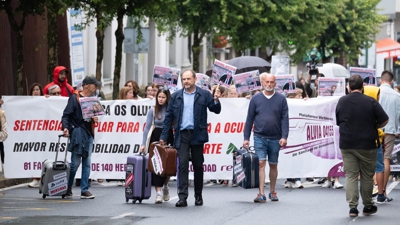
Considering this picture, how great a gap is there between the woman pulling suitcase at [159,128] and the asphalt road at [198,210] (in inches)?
8.4

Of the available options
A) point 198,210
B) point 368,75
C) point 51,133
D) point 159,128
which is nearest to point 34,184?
point 51,133

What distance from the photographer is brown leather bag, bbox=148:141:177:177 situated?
14828mm

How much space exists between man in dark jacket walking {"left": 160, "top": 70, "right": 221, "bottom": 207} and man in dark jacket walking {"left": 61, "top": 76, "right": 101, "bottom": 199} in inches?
64.3

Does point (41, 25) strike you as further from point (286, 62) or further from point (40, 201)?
point (40, 201)

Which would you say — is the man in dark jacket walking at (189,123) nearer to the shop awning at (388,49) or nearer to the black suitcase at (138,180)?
the black suitcase at (138,180)

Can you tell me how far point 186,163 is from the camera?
49.4 feet

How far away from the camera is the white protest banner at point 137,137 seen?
18984 millimetres

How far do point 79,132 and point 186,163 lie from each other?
6.55 ft

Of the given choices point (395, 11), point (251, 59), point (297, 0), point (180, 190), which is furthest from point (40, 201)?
point (395, 11)

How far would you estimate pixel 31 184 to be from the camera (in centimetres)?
1905

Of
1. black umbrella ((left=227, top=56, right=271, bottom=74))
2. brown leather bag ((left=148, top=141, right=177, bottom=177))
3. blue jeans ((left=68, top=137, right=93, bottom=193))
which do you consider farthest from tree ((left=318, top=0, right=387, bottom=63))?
brown leather bag ((left=148, top=141, right=177, bottom=177))

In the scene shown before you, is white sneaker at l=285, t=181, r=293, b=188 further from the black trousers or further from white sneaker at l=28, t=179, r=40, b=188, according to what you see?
white sneaker at l=28, t=179, r=40, b=188

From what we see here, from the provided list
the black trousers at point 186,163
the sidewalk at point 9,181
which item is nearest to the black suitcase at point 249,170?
the black trousers at point 186,163

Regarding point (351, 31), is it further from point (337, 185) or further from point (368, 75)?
point (337, 185)
